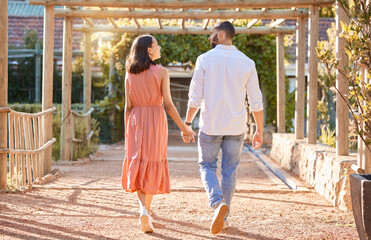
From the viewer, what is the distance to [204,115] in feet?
13.9

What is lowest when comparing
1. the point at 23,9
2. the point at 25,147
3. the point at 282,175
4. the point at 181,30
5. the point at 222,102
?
the point at 282,175

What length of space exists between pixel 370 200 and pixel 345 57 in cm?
303

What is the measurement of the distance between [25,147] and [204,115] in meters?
3.70

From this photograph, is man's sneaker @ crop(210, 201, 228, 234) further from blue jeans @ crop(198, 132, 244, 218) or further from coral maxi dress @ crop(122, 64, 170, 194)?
coral maxi dress @ crop(122, 64, 170, 194)

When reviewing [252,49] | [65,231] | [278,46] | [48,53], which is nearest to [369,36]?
[65,231]

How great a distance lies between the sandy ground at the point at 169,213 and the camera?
425 cm

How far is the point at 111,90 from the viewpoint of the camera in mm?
14234

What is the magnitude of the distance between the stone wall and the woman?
195 centimetres

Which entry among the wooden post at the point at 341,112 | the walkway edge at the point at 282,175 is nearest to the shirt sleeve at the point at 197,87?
the wooden post at the point at 341,112

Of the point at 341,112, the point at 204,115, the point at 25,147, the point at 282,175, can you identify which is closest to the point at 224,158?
the point at 204,115

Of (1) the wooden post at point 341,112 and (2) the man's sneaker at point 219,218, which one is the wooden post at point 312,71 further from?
(2) the man's sneaker at point 219,218

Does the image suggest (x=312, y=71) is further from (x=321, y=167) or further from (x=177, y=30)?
(x=177, y=30)

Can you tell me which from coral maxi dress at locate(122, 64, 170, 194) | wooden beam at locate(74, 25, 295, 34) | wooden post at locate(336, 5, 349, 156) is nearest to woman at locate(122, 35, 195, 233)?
coral maxi dress at locate(122, 64, 170, 194)

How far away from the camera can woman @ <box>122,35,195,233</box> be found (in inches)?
171
